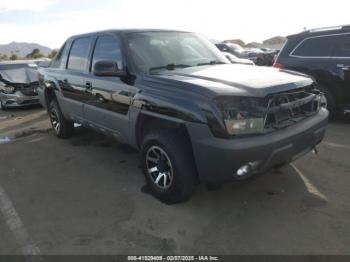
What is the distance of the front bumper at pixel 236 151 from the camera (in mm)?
3350

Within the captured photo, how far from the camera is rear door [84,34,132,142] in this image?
4.55m

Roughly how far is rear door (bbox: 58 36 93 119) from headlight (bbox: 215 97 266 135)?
2714mm

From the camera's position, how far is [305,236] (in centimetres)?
334

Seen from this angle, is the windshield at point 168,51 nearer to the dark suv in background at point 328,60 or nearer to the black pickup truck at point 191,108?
the black pickup truck at point 191,108

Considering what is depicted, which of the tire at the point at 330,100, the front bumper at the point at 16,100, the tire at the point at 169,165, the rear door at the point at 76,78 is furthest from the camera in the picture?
the front bumper at the point at 16,100

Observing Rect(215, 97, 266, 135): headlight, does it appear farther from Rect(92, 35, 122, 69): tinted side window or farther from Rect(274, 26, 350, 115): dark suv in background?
Rect(274, 26, 350, 115): dark suv in background

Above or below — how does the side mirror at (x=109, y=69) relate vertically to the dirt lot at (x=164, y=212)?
above

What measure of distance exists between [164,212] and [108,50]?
7.54 ft

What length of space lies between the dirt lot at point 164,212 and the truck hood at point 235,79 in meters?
1.21

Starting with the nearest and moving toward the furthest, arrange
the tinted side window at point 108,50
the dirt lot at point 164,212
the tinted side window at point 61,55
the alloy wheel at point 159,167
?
the dirt lot at point 164,212
the alloy wheel at point 159,167
the tinted side window at point 108,50
the tinted side window at point 61,55

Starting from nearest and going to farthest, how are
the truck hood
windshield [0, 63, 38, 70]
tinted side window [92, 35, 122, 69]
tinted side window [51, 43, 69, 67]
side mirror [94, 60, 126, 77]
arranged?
the truck hood, side mirror [94, 60, 126, 77], tinted side window [92, 35, 122, 69], tinted side window [51, 43, 69, 67], windshield [0, 63, 38, 70]

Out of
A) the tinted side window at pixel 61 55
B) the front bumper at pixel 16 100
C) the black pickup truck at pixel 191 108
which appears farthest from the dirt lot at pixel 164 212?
the front bumper at pixel 16 100

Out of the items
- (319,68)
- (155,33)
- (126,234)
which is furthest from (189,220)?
(319,68)

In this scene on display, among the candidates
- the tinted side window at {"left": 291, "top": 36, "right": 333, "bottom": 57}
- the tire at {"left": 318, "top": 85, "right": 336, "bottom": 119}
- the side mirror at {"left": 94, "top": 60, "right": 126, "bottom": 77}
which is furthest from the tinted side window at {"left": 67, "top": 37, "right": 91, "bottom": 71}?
the tire at {"left": 318, "top": 85, "right": 336, "bottom": 119}
